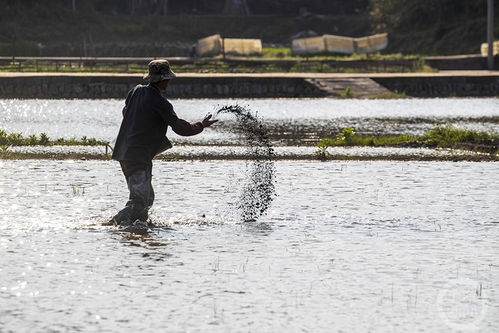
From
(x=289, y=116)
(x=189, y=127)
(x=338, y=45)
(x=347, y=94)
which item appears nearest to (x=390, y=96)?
(x=347, y=94)

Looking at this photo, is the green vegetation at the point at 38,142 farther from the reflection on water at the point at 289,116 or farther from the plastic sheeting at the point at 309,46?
the plastic sheeting at the point at 309,46

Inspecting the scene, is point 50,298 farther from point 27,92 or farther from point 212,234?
point 27,92

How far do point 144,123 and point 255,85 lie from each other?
34.3 meters

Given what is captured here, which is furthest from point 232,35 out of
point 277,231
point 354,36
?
point 277,231

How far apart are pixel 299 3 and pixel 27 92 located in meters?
56.3

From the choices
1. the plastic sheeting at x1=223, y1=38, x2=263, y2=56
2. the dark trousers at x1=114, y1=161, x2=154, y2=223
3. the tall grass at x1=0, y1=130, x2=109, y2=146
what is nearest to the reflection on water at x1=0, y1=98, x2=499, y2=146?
the tall grass at x1=0, y1=130, x2=109, y2=146

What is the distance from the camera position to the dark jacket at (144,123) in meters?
14.3

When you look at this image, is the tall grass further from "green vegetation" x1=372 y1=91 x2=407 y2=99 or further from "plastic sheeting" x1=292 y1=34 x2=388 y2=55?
"plastic sheeting" x1=292 y1=34 x2=388 y2=55

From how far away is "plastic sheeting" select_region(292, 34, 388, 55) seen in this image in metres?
76.6

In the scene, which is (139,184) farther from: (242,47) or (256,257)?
A: (242,47)

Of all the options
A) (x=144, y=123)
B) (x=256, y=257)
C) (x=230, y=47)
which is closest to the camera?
(x=256, y=257)

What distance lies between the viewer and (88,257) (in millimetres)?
12805

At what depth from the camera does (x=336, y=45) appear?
78125mm

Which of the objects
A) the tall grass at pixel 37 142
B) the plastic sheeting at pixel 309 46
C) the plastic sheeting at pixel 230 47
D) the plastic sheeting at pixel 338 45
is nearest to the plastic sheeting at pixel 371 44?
the plastic sheeting at pixel 338 45
